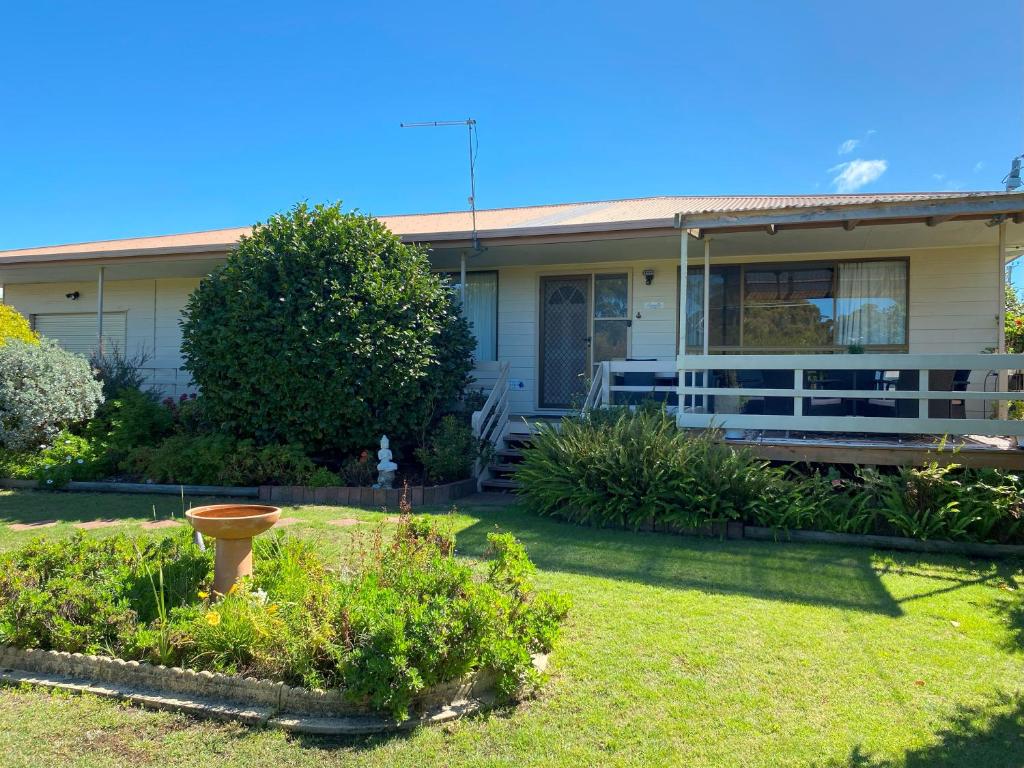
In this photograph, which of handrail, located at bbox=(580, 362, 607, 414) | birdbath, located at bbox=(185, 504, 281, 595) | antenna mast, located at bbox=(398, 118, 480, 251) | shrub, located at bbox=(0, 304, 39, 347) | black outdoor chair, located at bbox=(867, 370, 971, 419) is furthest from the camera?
shrub, located at bbox=(0, 304, 39, 347)

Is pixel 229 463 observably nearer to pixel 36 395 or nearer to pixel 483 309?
pixel 36 395

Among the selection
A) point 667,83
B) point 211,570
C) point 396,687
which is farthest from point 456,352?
point 667,83

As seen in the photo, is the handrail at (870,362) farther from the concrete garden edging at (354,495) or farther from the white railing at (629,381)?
the concrete garden edging at (354,495)

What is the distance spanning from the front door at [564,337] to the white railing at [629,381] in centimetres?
142

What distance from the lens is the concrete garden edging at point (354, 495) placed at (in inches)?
317

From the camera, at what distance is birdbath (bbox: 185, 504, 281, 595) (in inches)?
154

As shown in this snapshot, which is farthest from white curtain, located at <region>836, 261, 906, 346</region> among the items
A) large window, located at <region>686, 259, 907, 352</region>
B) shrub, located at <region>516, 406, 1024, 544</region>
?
shrub, located at <region>516, 406, 1024, 544</region>

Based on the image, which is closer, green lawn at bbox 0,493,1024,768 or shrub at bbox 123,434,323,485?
green lawn at bbox 0,493,1024,768

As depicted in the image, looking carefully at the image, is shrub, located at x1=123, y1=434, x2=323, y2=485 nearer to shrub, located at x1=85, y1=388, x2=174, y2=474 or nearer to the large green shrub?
the large green shrub

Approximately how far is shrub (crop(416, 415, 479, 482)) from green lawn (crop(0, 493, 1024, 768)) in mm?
3303

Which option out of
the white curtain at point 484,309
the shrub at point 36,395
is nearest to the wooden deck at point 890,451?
the white curtain at point 484,309

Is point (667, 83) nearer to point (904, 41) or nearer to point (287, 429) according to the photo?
point (904, 41)

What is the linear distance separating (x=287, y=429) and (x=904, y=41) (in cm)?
1254

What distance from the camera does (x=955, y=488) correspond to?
6.24 m
